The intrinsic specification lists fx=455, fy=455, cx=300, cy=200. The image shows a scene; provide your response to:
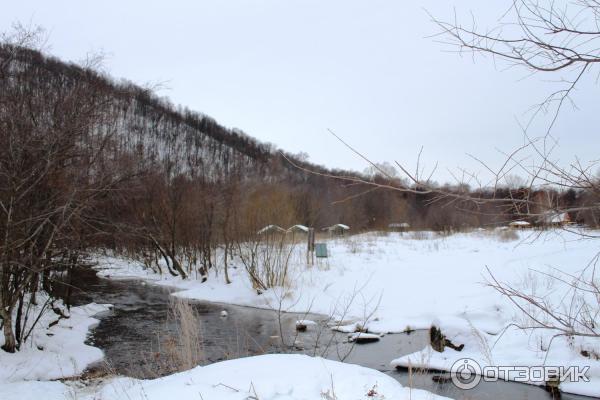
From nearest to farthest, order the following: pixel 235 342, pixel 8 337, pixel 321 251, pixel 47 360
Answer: pixel 8 337, pixel 47 360, pixel 235 342, pixel 321 251

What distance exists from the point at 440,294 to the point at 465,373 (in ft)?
17.7

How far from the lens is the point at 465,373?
24.7ft

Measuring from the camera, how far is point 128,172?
10.2m

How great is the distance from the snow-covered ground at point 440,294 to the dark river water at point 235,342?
1.76 ft

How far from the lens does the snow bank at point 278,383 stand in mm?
3873

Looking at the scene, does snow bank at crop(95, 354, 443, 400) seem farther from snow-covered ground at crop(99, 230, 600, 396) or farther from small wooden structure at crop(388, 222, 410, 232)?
small wooden structure at crop(388, 222, 410, 232)

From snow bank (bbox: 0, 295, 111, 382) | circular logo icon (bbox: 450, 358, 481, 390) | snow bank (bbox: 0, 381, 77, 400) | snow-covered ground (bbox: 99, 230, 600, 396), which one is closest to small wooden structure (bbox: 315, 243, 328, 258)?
snow-covered ground (bbox: 99, 230, 600, 396)

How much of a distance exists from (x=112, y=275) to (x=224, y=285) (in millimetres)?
10452

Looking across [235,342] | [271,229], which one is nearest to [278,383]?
[235,342]

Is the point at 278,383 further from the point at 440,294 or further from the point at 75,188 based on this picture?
the point at 440,294

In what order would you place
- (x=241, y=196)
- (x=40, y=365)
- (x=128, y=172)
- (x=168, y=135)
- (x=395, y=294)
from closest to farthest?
(x=40, y=365) < (x=128, y=172) < (x=395, y=294) < (x=241, y=196) < (x=168, y=135)

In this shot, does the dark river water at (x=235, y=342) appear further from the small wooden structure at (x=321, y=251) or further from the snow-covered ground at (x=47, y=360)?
the small wooden structure at (x=321, y=251)

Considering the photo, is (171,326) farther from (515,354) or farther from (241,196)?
(241,196)

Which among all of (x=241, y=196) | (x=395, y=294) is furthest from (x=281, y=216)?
(x=395, y=294)
